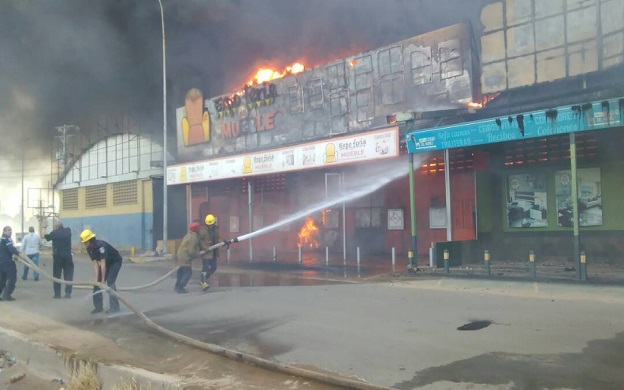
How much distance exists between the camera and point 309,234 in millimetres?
16031

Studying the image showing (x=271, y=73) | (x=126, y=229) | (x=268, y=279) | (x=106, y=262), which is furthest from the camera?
(x=126, y=229)

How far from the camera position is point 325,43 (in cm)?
1576

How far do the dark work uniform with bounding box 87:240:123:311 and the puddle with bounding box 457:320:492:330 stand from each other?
4.43 meters

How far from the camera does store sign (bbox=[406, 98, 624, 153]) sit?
7770 millimetres

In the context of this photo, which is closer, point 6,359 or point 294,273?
point 6,359

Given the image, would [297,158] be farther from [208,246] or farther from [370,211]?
[208,246]

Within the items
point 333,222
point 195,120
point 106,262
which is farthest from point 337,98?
point 106,262

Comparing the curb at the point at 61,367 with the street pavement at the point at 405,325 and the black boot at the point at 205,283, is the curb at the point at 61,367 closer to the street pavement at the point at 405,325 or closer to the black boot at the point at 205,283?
the street pavement at the point at 405,325

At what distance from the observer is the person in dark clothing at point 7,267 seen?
782cm

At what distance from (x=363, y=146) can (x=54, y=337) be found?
294 inches

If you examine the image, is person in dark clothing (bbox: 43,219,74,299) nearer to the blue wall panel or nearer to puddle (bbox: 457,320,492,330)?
puddle (bbox: 457,320,492,330)

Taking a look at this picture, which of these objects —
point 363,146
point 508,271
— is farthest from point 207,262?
point 508,271

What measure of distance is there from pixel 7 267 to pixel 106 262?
7.16ft

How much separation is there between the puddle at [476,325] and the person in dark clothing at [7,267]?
666cm
